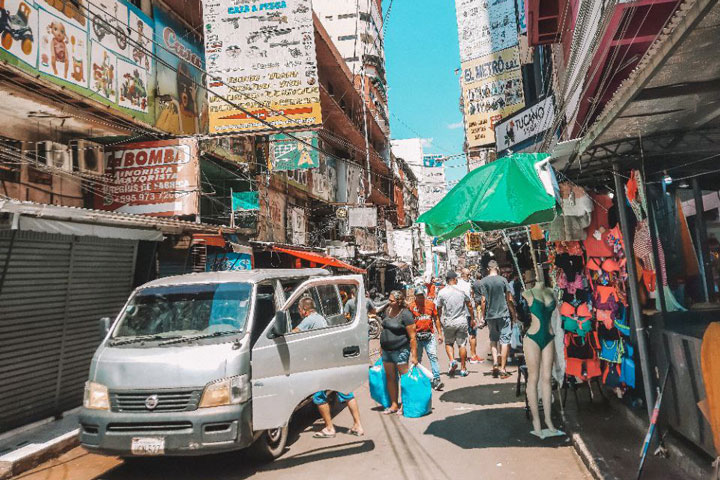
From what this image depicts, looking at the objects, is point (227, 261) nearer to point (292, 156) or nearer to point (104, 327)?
point (292, 156)

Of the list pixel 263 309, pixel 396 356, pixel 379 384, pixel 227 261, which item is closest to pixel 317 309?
pixel 263 309

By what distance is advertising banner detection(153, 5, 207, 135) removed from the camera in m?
12.8

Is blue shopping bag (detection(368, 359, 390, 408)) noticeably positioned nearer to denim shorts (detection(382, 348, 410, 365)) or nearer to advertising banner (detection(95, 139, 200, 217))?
denim shorts (detection(382, 348, 410, 365))

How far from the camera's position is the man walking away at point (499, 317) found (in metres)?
9.75

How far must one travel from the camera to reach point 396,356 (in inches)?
292

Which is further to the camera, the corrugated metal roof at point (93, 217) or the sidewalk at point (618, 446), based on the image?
the corrugated metal roof at point (93, 217)

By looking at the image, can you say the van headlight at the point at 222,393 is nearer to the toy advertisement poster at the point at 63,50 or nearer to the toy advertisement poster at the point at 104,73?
the toy advertisement poster at the point at 63,50

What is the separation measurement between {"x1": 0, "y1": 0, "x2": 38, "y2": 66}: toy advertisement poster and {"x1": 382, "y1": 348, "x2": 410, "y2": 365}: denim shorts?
771 centimetres

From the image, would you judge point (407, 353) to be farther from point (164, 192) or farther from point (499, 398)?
point (164, 192)

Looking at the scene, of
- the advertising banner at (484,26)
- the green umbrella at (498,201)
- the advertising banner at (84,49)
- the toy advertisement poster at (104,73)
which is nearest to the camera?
the green umbrella at (498,201)

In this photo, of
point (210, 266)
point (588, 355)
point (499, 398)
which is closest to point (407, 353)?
point (499, 398)

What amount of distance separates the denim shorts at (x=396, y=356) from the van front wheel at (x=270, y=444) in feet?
6.67

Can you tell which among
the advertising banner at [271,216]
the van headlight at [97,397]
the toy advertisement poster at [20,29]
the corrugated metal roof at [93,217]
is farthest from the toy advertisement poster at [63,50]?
the advertising banner at [271,216]

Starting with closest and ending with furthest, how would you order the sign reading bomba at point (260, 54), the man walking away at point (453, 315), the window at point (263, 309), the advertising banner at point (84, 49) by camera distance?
the window at point (263, 309)
the advertising banner at point (84, 49)
the man walking away at point (453, 315)
the sign reading bomba at point (260, 54)
